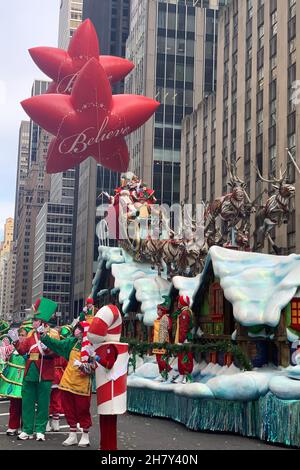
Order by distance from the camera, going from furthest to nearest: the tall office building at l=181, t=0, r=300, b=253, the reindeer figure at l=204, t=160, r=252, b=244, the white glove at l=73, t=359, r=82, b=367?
the tall office building at l=181, t=0, r=300, b=253 < the reindeer figure at l=204, t=160, r=252, b=244 < the white glove at l=73, t=359, r=82, b=367

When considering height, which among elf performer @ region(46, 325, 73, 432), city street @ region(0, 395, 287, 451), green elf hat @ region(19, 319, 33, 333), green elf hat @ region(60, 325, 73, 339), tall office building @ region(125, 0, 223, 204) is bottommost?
city street @ region(0, 395, 287, 451)

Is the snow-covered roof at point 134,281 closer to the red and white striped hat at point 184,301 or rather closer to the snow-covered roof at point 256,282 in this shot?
the red and white striped hat at point 184,301

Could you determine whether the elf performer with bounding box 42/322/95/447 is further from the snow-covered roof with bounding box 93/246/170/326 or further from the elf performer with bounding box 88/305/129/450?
the snow-covered roof with bounding box 93/246/170/326

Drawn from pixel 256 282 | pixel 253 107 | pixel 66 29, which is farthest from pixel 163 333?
pixel 66 29

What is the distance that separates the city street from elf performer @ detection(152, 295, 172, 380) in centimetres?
167

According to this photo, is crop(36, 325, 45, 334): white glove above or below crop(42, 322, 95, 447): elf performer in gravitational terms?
above

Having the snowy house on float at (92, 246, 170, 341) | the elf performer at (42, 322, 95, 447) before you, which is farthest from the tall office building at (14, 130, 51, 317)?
the elf performer at (42, 322, 95, 447)

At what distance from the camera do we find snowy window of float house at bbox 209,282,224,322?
47.0 feet

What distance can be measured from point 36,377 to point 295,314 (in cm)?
464

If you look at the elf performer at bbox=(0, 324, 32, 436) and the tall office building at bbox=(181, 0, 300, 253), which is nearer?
the elf performer at bbox=(0, 324, 32, 436)

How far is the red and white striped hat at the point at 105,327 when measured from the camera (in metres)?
8.48

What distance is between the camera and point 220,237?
2014cm

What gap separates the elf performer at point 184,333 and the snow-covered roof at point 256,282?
1177 millimetres

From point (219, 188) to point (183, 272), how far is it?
967 inches
